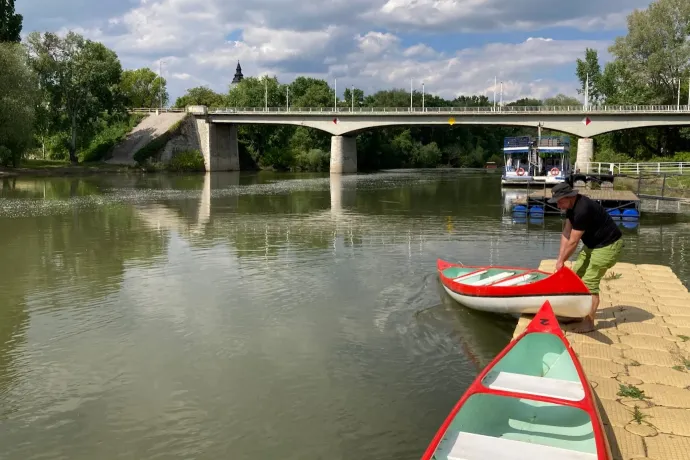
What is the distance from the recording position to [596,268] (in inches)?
361

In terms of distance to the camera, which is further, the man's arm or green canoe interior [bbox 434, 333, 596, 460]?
the man's arm

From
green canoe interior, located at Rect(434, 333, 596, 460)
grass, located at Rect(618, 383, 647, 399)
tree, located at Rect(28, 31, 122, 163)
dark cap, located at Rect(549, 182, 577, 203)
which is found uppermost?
tree, located at Rect(28, 31, 122, 163)

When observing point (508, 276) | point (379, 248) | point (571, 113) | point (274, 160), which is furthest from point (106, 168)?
point (508, 276)

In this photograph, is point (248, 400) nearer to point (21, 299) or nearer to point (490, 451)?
point (490, 451)

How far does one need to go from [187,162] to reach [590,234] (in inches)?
2861

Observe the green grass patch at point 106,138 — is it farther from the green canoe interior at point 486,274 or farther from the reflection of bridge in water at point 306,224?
the green canoe interior at point 486,274

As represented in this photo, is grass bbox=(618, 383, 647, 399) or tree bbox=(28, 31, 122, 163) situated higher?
tree bbox=(28, 31, 122, 163)

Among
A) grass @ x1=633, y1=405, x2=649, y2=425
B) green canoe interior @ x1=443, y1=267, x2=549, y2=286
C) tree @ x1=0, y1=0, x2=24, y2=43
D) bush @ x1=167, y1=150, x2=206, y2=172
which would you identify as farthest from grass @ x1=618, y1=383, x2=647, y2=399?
bush @ x1=167, y1=150, x2=206, y2=172

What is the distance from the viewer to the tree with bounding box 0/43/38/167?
50938 mm

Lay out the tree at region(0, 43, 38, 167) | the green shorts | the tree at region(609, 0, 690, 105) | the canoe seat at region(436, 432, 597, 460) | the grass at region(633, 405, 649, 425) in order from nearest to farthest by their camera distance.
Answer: the canoe seat at region(436, 432, 597, 460)
the grass at region(633, 405, 649, 425)
the green shorts
the tree at region(0, 43, 38, 167)
the tree at region(609, 0, 690, 105)

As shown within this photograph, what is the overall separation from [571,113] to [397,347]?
58.4 meters

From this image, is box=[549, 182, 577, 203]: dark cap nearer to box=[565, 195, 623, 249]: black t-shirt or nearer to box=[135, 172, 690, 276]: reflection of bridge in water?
box=[565, 195, 623, 249]: black t-shirt

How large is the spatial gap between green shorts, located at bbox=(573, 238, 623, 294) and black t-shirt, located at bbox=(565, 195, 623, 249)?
9cm

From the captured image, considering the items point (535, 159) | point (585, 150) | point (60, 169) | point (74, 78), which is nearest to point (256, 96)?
point (74, 78)
